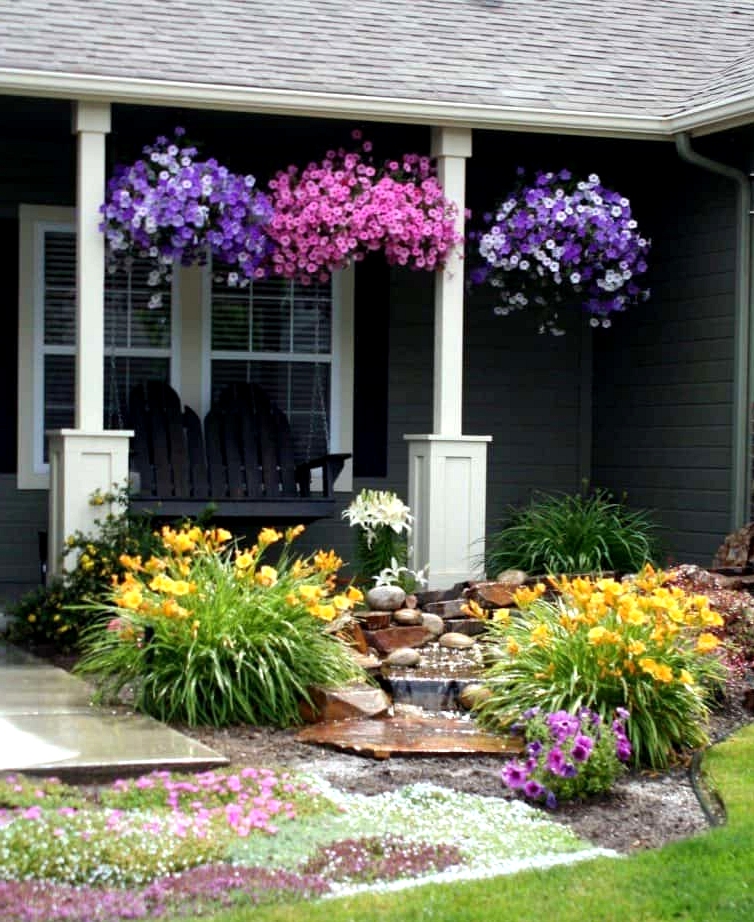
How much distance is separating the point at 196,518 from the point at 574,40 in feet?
12.7

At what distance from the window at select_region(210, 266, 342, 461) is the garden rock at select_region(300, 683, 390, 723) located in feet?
13.2

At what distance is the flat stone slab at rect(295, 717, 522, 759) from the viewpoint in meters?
5.38

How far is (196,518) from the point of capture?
8.39m

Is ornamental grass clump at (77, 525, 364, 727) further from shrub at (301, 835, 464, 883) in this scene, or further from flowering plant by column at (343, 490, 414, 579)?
flowering plant by column at (343, 490, 414, 579)

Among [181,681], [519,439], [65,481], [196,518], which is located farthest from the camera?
[519,439]

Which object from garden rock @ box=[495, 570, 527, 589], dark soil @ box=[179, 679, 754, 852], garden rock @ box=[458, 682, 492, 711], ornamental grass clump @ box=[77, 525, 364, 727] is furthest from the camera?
garden rock @ box=[495, 570, 527, 589]

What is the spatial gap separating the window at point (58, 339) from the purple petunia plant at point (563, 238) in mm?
2069

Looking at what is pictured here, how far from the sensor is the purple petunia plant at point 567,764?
478 centimetres

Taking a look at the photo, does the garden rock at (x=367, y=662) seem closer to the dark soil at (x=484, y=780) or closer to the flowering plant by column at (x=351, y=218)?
the dark soil at (x=484, y=780)

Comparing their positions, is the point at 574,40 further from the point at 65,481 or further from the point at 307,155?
the point at 65,481

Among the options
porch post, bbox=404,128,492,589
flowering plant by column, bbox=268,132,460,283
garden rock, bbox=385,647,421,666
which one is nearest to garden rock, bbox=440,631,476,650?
garden rock, bbox=385,647,421,666

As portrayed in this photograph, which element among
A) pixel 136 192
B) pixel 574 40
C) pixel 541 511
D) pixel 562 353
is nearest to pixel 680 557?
pixel 541 511

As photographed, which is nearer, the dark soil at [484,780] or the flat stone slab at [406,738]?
the dark soil at [484,780]

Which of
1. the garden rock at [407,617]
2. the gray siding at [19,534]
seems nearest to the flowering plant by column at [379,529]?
the garden rock at [407,617]
